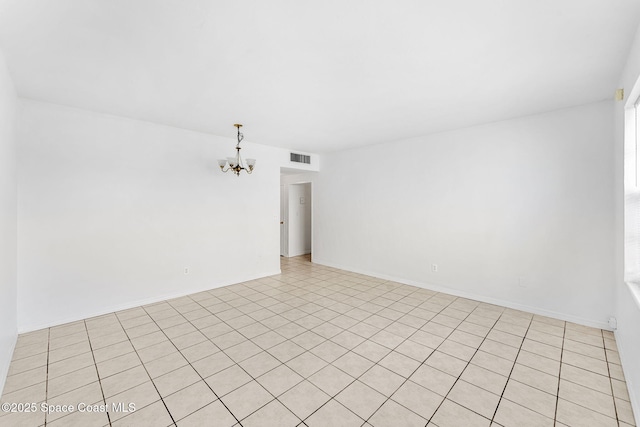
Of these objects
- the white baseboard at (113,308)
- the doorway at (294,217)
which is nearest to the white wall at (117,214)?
the white baseboard at (113,308)

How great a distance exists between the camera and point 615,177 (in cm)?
284

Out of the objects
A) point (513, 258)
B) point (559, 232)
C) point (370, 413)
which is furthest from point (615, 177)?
point (370, 413)

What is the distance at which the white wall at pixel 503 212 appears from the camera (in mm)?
3086

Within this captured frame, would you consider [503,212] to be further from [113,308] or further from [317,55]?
[113,308]

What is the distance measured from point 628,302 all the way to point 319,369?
2.56 metres

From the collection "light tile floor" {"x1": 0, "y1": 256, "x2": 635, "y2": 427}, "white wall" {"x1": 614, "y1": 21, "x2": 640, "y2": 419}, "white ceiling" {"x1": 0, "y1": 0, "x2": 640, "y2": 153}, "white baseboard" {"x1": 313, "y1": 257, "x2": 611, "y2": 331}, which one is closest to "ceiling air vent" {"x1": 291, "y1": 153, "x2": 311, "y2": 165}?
"white ceiling" {"x1": 0, "y1": 0, "x2": 640, "y2": 153}

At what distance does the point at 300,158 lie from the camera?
587 cm

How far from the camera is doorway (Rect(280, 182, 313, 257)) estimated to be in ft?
23.7

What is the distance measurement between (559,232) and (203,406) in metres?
4.17

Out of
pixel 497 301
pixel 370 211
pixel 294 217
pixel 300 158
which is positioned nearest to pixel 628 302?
pixel 497 301

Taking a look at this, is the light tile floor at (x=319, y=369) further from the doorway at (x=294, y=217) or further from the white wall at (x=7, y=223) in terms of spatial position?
the doorway at (x=294, y=217)

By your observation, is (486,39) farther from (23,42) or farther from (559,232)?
(23,42)

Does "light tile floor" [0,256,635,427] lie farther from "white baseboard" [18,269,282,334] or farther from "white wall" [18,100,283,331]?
"white wall" [18,100,283,331]

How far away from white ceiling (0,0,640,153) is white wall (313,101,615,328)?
17.4 inches
